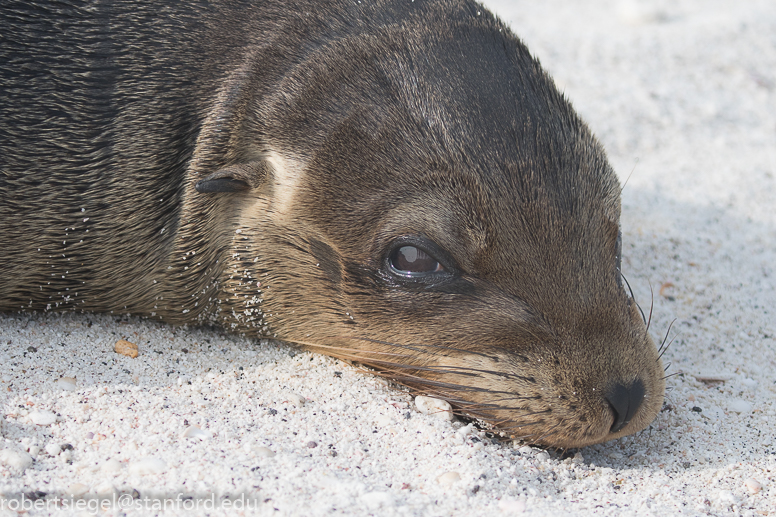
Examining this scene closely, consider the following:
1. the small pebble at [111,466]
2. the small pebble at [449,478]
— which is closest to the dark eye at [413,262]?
the small pebble at [449,478]

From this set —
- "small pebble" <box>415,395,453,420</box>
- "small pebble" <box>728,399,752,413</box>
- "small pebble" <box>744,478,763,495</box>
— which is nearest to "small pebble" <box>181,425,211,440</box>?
"small pebble" <box>415,395,453,420</box>

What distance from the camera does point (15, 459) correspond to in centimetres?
349

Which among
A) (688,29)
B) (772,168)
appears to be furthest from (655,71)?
(772,168)

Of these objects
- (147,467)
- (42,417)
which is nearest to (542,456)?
(147,467)

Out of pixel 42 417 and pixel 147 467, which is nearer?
pixel 147 467

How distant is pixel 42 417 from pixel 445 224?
210cm

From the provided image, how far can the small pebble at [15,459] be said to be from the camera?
11.4ft

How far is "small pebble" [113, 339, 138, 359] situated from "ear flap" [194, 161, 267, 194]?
98cm

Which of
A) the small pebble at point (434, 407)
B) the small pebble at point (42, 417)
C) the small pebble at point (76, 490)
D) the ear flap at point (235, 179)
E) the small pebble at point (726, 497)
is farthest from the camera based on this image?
the ear flap at point (235, 179)

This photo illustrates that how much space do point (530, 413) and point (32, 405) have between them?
2369 millimetres

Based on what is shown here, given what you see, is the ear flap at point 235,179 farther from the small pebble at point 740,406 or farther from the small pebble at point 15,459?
the small pebble at point 740,406

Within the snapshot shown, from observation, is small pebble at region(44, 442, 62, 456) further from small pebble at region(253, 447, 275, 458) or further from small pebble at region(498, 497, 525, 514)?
small pebble at region(498, 497, 525, 514)

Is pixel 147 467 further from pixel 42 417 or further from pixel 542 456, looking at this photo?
pixel 542 456

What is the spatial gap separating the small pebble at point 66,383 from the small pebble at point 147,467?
79cm
